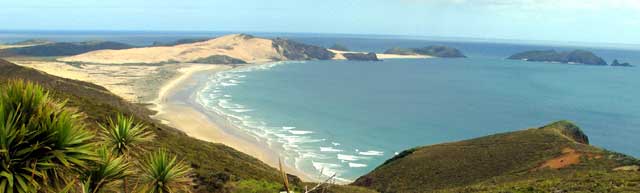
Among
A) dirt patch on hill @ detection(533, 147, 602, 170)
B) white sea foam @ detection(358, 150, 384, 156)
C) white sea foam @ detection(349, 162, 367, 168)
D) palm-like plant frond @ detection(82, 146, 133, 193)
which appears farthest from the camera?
white sea foam @ detection(358, 150, 384, 156)

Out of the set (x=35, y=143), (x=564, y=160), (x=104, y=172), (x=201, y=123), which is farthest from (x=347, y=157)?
(x=35, y=143)

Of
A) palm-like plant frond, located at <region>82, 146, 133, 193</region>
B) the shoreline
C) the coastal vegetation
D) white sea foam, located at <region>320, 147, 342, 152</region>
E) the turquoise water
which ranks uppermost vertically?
the coastal vegetation

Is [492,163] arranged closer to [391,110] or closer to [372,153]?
[372,153]

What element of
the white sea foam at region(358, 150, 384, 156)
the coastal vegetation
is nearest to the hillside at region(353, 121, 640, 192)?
the white sea foam at region(358, 150, 384, 156)

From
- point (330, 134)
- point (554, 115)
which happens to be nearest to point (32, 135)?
point (330, 134)

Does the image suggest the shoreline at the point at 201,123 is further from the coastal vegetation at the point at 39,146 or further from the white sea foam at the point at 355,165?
the coastal vegetation at the point at 39,146

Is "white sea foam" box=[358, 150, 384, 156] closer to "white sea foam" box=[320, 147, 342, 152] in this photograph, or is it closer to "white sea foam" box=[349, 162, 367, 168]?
"white sea foam" box=[320, 147, 342, 152]

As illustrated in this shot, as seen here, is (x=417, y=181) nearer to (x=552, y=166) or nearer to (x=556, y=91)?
(x=552, y=166)
